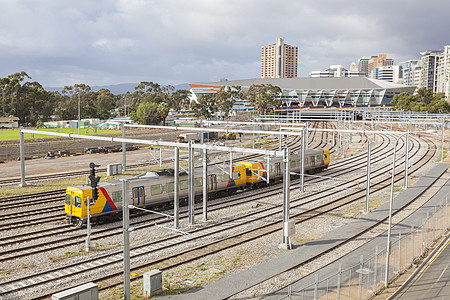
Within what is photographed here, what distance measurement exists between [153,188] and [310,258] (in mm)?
12907

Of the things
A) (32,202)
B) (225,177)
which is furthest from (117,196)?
(225,177)

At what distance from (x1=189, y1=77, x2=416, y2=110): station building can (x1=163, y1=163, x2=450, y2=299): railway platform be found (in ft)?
486

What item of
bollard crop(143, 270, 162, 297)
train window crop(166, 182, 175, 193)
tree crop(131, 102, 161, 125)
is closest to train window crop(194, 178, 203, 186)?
train window crop(166, 182, 175, 193)

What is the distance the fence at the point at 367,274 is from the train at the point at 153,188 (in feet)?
26.9

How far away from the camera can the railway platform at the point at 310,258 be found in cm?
1696

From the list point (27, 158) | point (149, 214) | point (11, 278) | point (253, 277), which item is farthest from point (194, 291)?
point (27, 158)

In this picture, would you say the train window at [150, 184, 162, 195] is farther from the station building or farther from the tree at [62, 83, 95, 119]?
the station building

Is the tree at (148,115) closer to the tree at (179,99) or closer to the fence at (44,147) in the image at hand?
the fence at (44,147)

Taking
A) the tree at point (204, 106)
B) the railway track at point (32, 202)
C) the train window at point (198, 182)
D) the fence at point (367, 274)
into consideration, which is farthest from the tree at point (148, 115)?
the fence at point (367, 274)

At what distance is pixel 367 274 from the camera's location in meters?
18.6

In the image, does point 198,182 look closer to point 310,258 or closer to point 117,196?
point 117,196

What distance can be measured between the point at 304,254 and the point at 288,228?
168 centimetres

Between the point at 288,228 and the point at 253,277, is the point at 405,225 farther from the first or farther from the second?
the point at 253,277

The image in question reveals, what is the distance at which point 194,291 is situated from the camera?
17.0 metres
